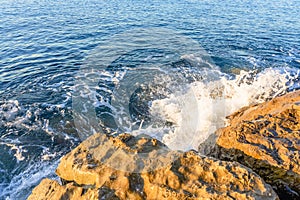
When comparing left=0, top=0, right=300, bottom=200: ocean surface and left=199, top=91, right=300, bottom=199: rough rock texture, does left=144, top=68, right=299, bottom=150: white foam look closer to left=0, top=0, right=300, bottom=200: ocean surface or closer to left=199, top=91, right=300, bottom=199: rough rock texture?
left=0, top=0, right=300, bottom=200: ocean surface

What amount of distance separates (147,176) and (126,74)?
8809mm

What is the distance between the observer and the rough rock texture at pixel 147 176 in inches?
145

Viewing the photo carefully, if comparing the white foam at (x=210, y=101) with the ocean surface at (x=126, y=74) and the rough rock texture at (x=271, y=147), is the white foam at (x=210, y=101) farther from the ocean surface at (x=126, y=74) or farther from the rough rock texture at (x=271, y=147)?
the rough rock texture at (x=271, y=147)

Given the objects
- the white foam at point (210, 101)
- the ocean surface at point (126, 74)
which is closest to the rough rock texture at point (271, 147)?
the white foam at point (210, 101)

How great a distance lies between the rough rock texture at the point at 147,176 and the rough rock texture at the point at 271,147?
1.04m

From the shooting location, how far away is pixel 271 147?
4957mm

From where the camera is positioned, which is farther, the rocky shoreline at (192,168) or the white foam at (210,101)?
the white foam at (210,101)

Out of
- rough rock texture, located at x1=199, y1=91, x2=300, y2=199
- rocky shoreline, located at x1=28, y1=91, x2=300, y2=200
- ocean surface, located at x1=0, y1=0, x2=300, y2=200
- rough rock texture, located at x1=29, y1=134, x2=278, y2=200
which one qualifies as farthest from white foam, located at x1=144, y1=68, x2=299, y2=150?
rough rock texture, located at x1=29, y1=134, x2=278, y2=200

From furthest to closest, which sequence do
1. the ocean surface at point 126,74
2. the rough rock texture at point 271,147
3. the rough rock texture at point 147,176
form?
1. the ocean surface at point 126,74
2. the rough rock texture at point 271,147
3. the rough rock texture at point 147,176

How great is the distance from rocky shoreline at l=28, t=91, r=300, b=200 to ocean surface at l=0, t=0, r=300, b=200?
8.74ft

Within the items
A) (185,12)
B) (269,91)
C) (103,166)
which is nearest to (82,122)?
(103,166)

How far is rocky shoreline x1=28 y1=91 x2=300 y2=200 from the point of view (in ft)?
12.3

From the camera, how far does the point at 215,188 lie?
3.69 m

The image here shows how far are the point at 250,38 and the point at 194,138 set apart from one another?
37.1 ft
